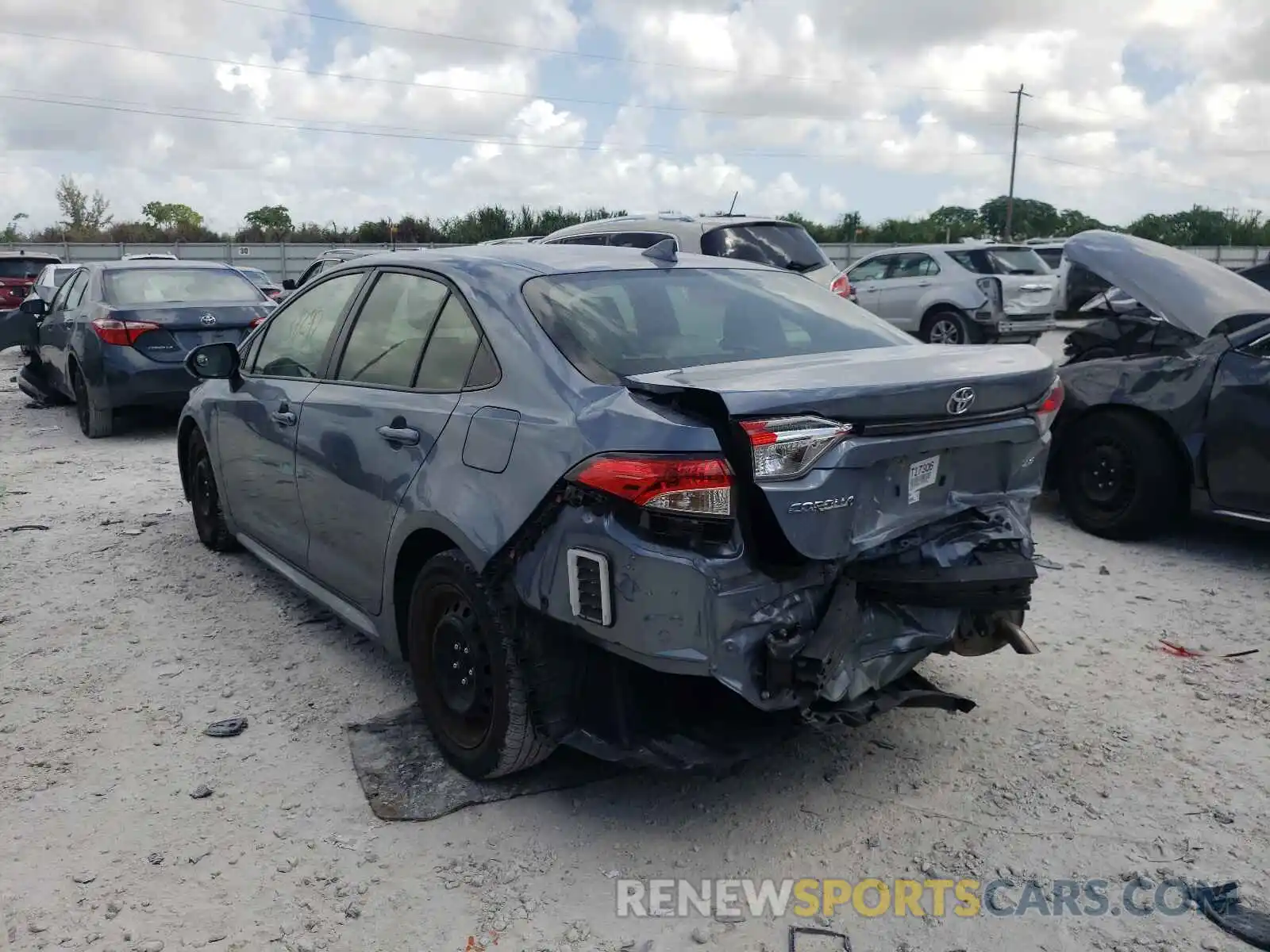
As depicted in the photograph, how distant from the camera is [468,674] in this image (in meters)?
3.32

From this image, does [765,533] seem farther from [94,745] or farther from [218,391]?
[218,391]

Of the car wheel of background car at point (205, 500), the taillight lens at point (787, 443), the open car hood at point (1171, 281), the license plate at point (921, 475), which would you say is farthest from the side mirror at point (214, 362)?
the open car hood at point (1171, 281)

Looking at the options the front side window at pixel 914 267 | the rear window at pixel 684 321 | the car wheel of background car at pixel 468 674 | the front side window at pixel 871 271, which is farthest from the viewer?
the front side window at pixel 871 271

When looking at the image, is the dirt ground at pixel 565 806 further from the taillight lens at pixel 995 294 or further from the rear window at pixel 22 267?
the rear window at pixel 22 267

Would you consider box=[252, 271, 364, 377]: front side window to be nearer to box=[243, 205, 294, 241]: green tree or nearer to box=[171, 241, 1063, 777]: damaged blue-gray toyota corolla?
box=[171, 241, 1063, 777]: damaged blue-gray toyota corolla

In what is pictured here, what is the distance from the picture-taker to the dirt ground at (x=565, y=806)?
107 inches

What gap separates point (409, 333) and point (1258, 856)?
3.11 m

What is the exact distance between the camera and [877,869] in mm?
2928

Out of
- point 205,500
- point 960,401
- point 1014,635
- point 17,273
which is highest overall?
point 960,401

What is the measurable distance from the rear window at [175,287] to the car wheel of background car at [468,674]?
→ 6812 mm

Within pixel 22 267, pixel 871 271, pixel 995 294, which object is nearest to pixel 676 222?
pixel 995 294

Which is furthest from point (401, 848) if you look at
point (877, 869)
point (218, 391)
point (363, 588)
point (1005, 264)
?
point (1005, 264)

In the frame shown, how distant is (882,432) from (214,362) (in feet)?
11.1

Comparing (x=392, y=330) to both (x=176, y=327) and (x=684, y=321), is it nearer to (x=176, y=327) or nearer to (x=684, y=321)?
(x=684, y=321)
